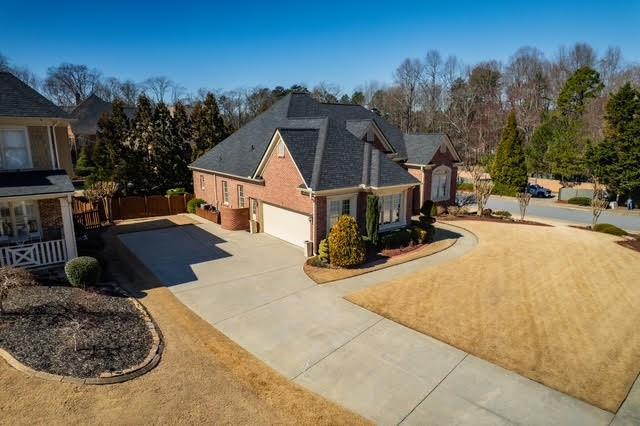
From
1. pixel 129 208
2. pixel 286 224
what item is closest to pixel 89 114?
pixel 129 208

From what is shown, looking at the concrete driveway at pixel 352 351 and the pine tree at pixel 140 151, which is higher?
the pine tree at pixel 140 151

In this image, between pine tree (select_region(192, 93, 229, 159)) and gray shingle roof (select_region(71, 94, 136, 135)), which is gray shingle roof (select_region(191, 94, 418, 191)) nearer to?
pine tree (select_region(192, 93, 229, 159))

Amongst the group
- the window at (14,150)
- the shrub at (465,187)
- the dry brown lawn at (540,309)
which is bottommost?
the dry brown lawn at (540,309)

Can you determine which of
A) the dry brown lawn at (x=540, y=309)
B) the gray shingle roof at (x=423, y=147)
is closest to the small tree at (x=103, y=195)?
the dry brown lawn at (x=540, y=309)

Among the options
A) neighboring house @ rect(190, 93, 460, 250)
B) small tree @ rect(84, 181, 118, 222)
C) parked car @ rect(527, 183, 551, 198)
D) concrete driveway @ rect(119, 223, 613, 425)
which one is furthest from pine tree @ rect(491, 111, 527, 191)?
small tree @ rect(84, 181, 118, 222)

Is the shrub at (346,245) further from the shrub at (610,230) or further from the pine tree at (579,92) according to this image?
the pine tree at (579,92)

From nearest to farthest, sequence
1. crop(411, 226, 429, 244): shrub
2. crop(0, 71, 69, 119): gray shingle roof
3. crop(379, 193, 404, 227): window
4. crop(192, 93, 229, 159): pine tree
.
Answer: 1. crop(0, 71, 69, 119): gray shingle roof
2. crop(411, 226, 429, 244): shrub
3. crop(379, 193, 404, 227): window
4. crop(192, 93, 229, 159): pine tree

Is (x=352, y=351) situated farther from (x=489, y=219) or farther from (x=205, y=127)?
(x=205, y=127)
